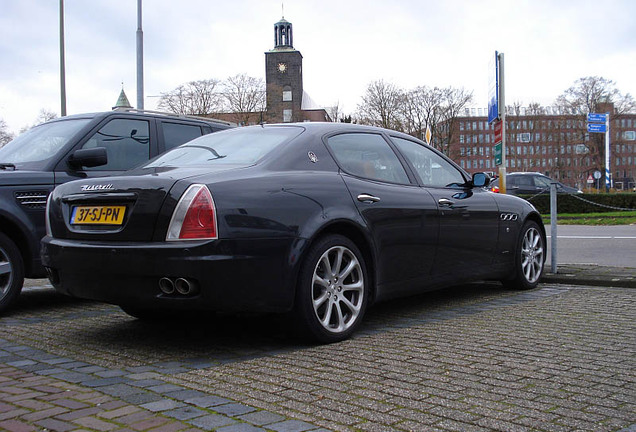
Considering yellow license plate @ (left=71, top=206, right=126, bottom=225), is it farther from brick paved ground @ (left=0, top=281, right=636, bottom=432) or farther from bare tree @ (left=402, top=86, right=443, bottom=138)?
bare tree @ (left=402, top=86, right=443, bottom=138)

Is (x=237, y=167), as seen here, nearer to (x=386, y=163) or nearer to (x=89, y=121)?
(x=386, y=163)

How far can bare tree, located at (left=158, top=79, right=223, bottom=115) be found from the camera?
62406 mm

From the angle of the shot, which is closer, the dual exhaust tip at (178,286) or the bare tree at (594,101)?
the dual exhaust tip at (178,286)

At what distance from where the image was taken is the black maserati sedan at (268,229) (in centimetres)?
399

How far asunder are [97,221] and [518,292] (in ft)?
14.0

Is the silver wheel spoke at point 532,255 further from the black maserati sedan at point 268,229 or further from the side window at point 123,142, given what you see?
the side window at point 123,142

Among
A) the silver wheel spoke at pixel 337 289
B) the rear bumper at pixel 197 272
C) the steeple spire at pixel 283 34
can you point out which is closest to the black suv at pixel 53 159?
the rear bumper at pixel 197 272

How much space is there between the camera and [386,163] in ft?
18.0

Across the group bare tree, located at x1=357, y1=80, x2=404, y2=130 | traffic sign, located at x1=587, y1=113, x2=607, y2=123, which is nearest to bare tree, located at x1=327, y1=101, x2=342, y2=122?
bare tree, located at x1=357, y1=80, x2=404, y2=130

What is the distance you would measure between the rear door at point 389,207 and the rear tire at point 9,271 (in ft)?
9.40

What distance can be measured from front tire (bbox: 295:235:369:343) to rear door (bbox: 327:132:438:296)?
11.3 inches

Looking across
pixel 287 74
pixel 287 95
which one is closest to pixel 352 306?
pixel 287 95

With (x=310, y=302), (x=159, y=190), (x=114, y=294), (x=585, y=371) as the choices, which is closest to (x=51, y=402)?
(x=114, y=294)

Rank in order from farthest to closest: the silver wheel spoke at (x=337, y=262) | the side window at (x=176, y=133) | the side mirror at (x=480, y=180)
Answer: the side window at (x=176, y=133), the side mirror at (x=480, y=180), the silver wheel spoke at (x=337, y=262)
